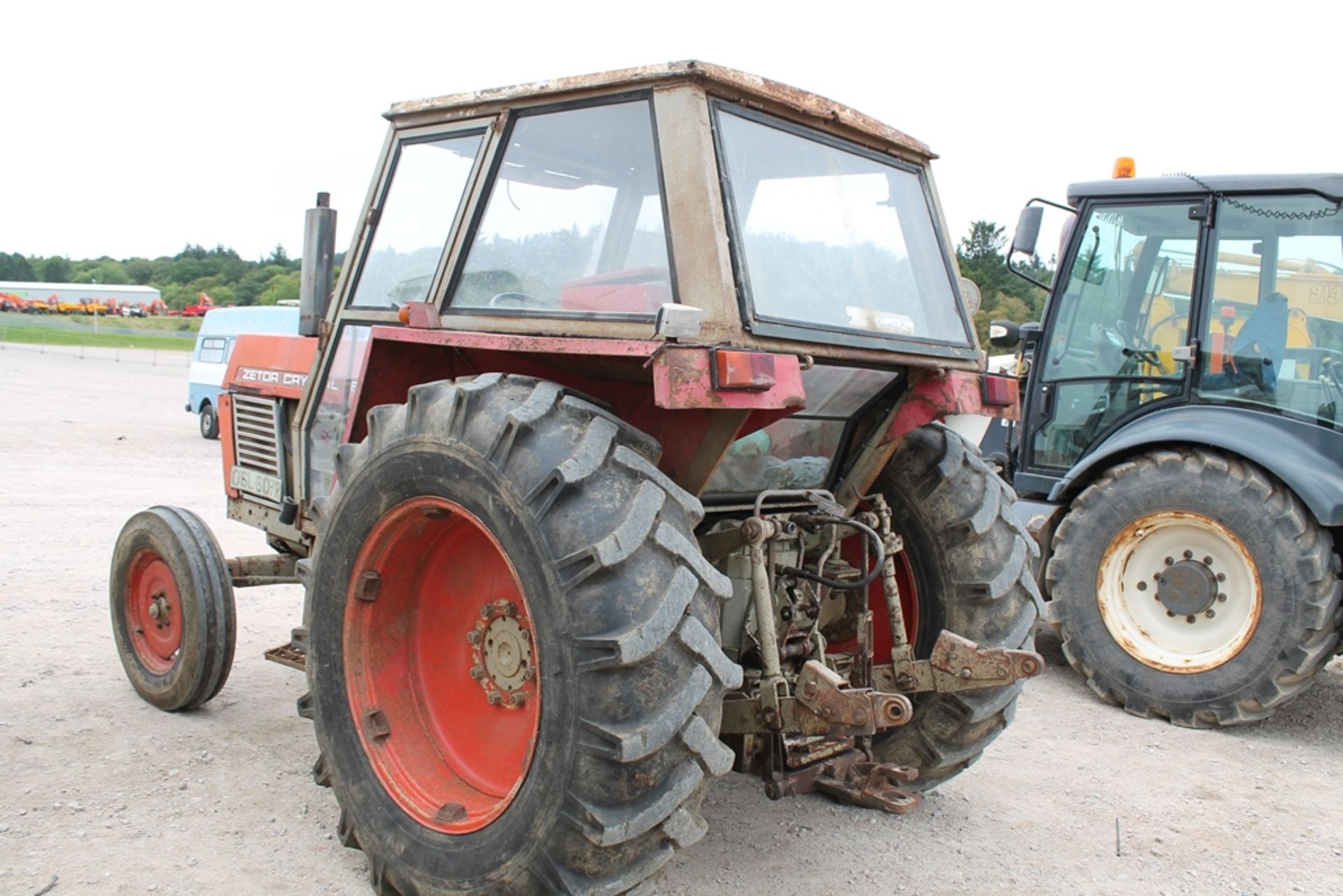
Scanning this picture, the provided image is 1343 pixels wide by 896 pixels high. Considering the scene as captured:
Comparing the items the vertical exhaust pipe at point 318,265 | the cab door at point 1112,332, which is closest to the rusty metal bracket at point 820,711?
the vertical exhaust pipe at point 318,265

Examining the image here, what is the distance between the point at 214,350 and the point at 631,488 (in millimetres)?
17188

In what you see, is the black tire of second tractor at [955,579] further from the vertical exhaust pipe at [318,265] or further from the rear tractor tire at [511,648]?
the vertical exhaust pipe at [318,265]

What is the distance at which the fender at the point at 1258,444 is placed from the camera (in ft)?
16.8

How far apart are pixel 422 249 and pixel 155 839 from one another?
1.99 metres

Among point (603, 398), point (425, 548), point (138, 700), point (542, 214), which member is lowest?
point (138, 700)

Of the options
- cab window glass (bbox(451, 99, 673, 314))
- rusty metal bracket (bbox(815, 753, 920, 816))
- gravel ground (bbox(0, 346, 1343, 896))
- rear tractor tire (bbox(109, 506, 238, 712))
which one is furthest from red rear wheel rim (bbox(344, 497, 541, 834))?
rear tractor tire (bbox(109, 506, 238, 712))

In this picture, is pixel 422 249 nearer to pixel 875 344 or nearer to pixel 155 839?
pixel 875 344

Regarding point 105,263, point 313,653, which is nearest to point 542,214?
point 313,653

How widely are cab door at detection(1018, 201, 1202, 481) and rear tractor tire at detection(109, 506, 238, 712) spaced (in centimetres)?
439

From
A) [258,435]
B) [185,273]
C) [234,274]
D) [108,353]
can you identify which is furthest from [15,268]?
[258,435]

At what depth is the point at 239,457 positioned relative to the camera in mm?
→ 5043

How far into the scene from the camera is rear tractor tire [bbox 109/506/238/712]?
14.3 ft

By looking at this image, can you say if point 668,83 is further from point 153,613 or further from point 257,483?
point 153,613

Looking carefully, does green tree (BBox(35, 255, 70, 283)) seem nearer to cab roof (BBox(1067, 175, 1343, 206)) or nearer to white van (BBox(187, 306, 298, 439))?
white van (BBox(187, 306, 298, 439))
